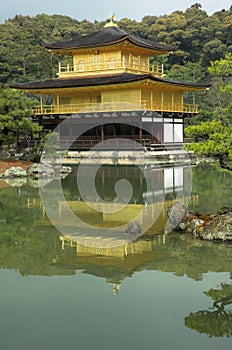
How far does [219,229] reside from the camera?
10742mm

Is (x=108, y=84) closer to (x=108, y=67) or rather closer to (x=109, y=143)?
(x=108, y=67)

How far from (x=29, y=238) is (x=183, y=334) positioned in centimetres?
604

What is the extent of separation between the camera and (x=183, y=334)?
6145 mm

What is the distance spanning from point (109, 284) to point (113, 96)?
87.6ft

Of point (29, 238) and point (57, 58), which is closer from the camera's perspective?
point (29, 238)

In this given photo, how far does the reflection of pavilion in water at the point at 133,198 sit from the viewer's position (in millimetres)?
13371

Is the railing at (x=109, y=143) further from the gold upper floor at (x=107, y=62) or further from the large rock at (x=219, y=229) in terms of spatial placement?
the large rock at (x=219, y=229)

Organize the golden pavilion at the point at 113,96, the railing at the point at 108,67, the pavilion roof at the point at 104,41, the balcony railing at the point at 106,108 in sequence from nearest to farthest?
the balcony railing at the point at 106,108 < the golden pavilion at the point at 113,96 < the pavilion roof at the point at 104,41 < the railing at the point at 108,67

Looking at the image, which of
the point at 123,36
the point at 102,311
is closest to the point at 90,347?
the point at 102,311

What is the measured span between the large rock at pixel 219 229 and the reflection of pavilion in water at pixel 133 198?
119 centimetres

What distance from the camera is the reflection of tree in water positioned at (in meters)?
6.29

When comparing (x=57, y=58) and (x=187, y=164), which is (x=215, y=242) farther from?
(x=57, y=58)

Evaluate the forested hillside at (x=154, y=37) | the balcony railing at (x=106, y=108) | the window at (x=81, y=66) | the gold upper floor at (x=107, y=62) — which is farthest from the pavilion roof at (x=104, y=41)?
the forested hillside at (x=154, y=37)

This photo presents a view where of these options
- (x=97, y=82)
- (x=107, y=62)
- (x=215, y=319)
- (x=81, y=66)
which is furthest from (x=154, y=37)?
(x=215, y=319)
